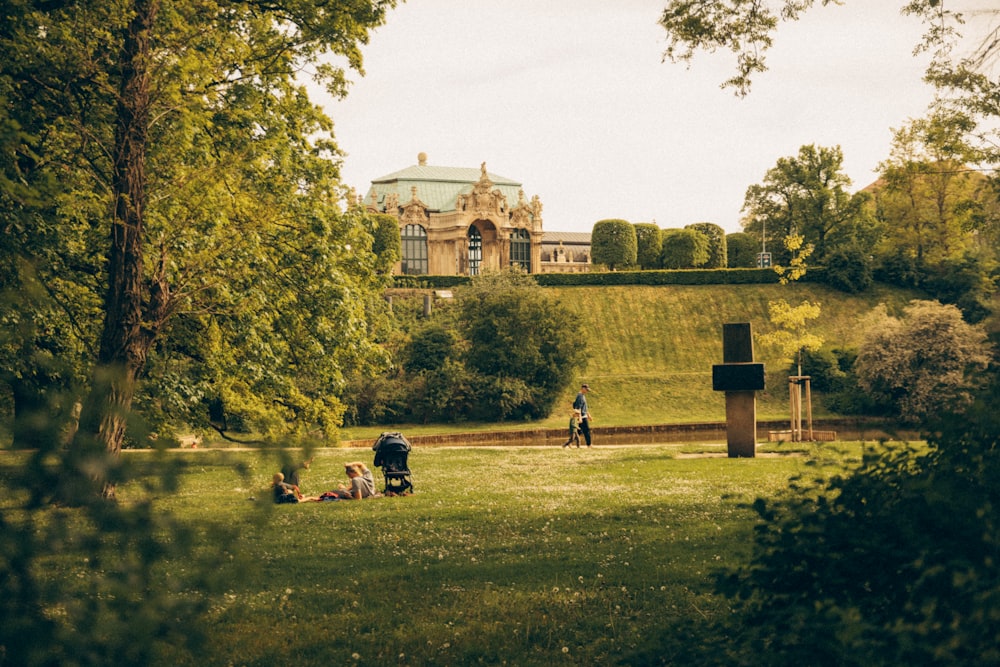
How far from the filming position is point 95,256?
13.0 meters

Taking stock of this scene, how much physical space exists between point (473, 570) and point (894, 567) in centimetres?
456

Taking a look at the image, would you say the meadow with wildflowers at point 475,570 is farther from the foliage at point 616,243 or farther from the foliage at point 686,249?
the foliage at point 686,249

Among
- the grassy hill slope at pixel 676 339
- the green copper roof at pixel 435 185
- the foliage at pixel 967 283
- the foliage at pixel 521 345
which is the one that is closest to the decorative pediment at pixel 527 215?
the green copper roof at pixel 435 185

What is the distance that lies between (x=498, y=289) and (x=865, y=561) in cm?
3460

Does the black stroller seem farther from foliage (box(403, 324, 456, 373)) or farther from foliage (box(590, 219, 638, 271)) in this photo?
foliage (box(590, 219, 638, 271))

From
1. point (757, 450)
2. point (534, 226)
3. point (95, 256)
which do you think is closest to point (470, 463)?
point (757, 450)

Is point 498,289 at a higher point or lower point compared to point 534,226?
lower

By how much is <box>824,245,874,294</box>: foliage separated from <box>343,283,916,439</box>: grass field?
60 centimetres

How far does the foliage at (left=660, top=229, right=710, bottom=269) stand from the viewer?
66125 mm

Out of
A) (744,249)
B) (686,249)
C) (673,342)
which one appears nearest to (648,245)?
(686,249)

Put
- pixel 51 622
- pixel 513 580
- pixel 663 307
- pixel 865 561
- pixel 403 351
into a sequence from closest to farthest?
pixel 51 622
pixel 865 561
pixel 513 580
pixel 403 351
pixel 663 307

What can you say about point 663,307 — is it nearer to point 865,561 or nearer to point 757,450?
point 757,450

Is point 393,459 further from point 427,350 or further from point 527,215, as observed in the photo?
point 527,215

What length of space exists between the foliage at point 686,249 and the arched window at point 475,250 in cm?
1483
